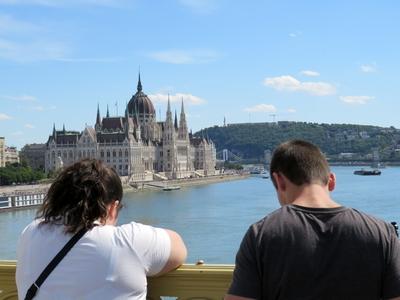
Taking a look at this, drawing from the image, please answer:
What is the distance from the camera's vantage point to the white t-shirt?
1896 millimetres

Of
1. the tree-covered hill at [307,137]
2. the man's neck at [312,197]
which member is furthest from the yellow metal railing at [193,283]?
the tree-covered hill at [307,137]

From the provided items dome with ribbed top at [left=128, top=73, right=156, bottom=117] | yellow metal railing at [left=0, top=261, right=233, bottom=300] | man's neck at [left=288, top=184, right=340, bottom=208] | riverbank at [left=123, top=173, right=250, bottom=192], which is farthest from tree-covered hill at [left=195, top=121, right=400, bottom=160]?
man's neck at [left=288, top=184, right=340, bottom=208]

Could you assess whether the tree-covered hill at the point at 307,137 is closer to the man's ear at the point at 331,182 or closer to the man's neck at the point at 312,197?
the man's ear at the point at 331,182

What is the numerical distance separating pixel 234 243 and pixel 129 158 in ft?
195

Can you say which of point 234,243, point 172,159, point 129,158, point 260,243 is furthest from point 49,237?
point 172,159

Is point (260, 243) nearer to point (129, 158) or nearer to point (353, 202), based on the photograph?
point (353, 202)

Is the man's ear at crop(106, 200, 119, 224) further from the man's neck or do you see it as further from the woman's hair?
the man's neck

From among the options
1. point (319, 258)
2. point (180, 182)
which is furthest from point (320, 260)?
point (180, 182)

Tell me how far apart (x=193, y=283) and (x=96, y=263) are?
1.49 ft

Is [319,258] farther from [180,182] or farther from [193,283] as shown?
[180,182]

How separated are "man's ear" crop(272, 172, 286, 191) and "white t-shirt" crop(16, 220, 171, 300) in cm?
36

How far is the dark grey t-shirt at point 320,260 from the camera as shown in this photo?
5.78 feet

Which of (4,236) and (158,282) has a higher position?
(158,282)

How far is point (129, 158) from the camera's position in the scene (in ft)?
264
